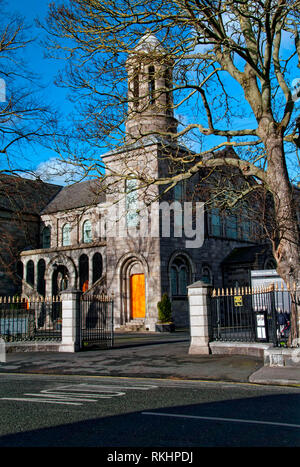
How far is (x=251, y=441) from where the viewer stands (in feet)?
17.7

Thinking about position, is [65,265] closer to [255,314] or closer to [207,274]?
[207,274]

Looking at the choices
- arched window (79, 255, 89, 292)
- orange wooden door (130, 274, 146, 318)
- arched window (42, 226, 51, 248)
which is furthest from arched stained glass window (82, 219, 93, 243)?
orange wooden door (130, 274, 146, 318)

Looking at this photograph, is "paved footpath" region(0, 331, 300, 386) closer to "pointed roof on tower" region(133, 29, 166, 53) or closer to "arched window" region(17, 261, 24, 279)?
"pointed roof on tower" region(133, 29, 166, 53)

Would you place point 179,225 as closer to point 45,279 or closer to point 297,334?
point 45,279

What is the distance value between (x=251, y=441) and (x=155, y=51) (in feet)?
45.1

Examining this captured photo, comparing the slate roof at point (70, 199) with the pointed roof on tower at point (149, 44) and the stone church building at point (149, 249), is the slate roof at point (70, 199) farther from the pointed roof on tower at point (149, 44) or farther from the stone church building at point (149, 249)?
the pointed roof on tower at point (149, 44)

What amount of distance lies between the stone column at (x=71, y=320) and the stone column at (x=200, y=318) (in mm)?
4709

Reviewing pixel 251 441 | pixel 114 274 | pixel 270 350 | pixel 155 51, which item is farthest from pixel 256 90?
pixel 114 274

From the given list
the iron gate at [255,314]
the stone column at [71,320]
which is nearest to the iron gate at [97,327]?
the stone column at [71,320]

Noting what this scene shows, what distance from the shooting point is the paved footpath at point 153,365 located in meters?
11.2

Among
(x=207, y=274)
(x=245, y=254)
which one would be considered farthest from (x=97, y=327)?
(x=245, y=254)

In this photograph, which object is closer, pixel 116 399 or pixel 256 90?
pixel 116 399

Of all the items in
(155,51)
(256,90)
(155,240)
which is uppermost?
(155,51)

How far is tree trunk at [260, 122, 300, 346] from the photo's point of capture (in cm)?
1334
